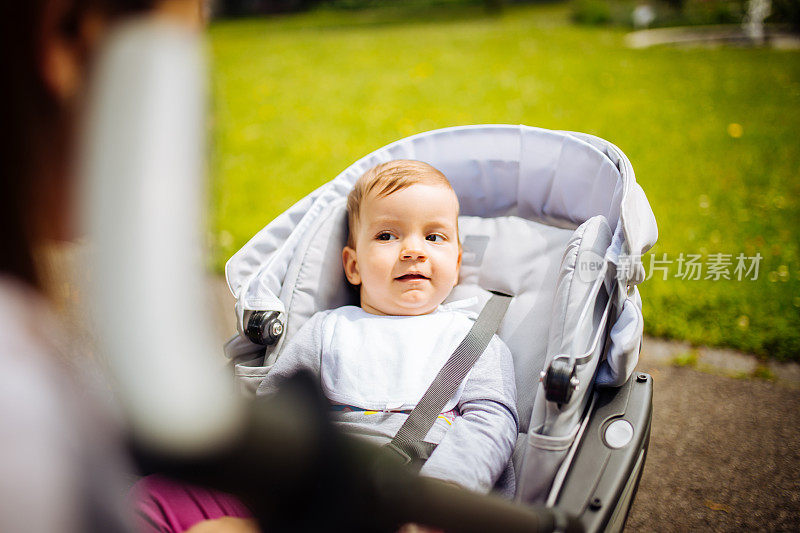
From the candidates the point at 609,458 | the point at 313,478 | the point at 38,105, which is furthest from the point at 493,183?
the point at 38,105

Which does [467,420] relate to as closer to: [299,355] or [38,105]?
[299,355]

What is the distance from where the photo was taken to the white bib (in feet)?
5.18

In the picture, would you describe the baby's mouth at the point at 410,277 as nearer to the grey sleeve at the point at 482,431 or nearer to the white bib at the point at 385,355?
the white bib at the point at 385,355

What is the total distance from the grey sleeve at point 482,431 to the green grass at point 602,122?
770 mm

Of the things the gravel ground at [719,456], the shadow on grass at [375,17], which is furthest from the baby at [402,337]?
the shadow on grass at [375,17]

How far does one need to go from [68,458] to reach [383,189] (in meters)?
1.25

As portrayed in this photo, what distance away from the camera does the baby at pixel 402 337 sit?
60.1 inches

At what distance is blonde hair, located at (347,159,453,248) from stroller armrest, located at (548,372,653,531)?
2.58 ft

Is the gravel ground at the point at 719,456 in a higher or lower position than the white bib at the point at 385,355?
lower

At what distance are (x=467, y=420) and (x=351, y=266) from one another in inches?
25.1

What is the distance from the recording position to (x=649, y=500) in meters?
2.07

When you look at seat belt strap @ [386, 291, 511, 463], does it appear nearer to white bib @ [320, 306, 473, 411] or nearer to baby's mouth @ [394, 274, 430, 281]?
white bib @ [320, 306, 473, 411]

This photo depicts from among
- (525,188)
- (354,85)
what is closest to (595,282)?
(525,188)

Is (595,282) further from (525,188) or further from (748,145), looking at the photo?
(748,145)
